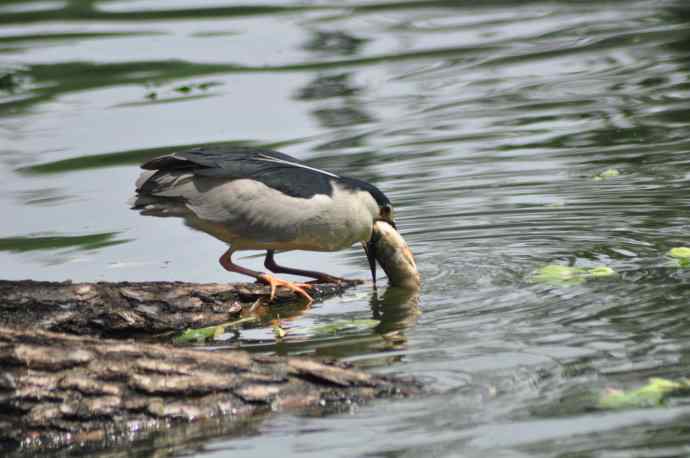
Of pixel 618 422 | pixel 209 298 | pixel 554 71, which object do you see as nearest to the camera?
pixel 618 422

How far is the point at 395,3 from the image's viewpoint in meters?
22.7

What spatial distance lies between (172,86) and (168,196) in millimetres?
9383

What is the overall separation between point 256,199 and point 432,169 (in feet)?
14.1

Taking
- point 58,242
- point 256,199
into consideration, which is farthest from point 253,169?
point 58,242

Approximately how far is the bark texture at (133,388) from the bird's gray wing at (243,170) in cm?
253

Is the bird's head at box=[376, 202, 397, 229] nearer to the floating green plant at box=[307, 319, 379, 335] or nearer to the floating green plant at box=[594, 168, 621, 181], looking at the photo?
the floating green plant at box=[307, 319, 379, 335]

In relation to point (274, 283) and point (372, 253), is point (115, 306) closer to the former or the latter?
point (274, 283)

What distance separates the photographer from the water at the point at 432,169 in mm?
5918

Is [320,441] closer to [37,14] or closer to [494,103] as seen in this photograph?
[494,103]

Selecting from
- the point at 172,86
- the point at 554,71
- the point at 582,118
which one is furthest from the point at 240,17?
the point at 582,118

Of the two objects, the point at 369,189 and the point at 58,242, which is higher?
the point at 369,189

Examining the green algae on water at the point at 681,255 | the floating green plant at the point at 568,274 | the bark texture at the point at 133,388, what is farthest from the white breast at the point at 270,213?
the bark texture at the point at 133,388

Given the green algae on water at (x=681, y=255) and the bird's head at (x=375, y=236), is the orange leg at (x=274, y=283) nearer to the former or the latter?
the bird's head at (x=375, y=236)

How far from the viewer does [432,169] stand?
12.6 m
